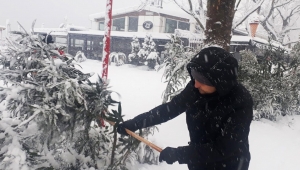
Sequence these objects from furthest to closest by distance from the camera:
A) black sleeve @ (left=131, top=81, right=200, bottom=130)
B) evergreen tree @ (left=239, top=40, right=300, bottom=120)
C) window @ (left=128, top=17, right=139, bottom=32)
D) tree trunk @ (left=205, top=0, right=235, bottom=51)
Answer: window @ (left=128, top=17, right=139, bottom=32)
evergreen tree @ (left=239, top=40, right=300, bottom=120)
tree trunk @ (left=205, top=0, right=235, bottom=51)
black sleeve @ (left=131, top=81, right=200, bottom=130)

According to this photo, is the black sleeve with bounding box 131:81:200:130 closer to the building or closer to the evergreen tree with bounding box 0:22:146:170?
the evergreen tree with bounding box 0:22:146:170

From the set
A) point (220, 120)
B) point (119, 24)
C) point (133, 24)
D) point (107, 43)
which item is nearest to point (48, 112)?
point (220, 120)

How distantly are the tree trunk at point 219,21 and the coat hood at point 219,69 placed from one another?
3.47 m

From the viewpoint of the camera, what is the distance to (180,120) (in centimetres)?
612

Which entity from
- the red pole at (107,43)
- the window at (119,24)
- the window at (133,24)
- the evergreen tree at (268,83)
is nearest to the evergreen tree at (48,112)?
the red pole at (107,43)

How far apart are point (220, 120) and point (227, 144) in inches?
7.6

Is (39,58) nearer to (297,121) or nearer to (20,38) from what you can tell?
(20,38)

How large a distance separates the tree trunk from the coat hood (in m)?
3.47

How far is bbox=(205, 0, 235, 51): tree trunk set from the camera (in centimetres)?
506

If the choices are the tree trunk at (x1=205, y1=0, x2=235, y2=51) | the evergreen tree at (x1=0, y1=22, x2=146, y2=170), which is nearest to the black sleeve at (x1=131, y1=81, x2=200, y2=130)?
the evergreen tree at (x1=0, y1=22, x2=146, y2=170)

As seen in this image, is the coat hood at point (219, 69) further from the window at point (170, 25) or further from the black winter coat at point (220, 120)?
the window at point (170, 25)

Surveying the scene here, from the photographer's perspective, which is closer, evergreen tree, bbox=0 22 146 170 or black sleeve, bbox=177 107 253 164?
black sleeve, bbox=177 107 253 164

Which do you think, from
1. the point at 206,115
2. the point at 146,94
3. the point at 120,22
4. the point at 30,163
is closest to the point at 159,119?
the point at 206,115

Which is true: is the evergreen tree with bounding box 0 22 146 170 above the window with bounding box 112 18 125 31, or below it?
below
